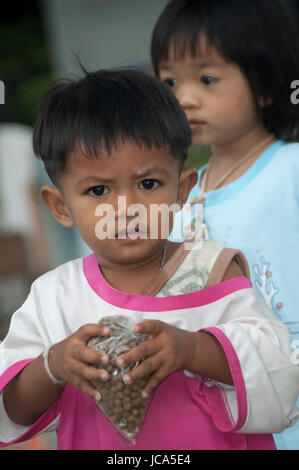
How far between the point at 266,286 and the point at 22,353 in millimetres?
698

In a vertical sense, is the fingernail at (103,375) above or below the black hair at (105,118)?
below

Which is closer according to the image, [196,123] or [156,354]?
[156,354]

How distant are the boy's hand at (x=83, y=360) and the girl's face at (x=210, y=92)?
89cm

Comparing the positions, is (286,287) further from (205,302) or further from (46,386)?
(46,386)

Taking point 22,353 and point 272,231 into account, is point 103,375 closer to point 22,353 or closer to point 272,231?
point 22,353

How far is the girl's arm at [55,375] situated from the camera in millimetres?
1177

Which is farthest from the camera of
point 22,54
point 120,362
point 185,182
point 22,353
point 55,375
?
point 22,54

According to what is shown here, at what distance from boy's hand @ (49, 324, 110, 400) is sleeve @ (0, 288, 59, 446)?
0.16 metres

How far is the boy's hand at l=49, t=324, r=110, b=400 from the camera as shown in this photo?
1.16 metres

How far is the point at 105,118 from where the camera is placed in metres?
1.33

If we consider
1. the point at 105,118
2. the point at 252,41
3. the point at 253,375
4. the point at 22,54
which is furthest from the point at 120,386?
the point at 22,54

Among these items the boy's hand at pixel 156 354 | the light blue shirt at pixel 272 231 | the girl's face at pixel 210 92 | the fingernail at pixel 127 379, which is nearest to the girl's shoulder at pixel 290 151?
the light blue shirt at pixel 272 231

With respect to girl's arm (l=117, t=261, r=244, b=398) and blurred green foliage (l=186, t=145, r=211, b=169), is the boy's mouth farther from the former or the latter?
girl's arm (l=117, t=261, r=244, b=398)

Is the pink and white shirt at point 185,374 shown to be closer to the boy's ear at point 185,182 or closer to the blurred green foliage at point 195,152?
the boy's ear at point 185,182
